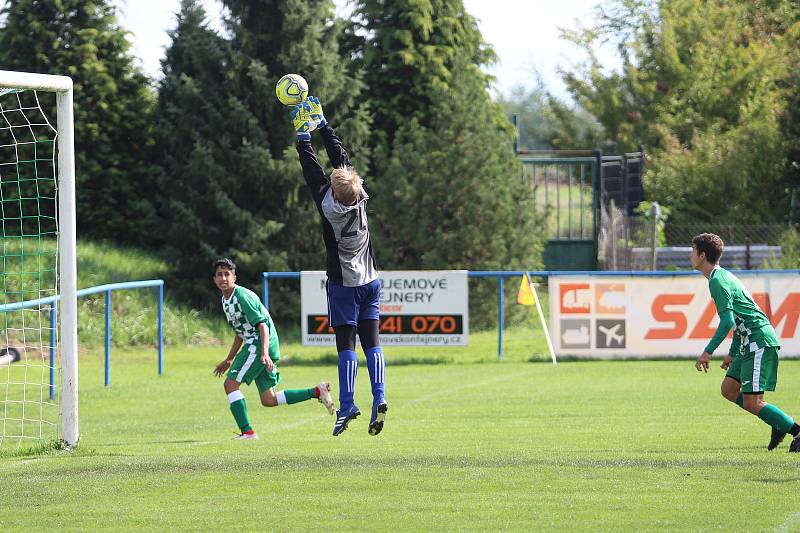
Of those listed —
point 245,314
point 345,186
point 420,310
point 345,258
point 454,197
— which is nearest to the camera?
point 345,186

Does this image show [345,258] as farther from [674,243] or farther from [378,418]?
[674,243]

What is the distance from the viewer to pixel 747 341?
10.6m

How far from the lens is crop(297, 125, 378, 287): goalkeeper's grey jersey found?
360 inches

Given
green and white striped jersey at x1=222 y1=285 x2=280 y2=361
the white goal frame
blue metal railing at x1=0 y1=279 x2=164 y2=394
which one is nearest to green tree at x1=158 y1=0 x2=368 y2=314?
blue metal railing at x1=0 y1=279 x2=164 y2=394

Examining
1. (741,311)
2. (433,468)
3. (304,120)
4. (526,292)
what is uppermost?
(304,120)

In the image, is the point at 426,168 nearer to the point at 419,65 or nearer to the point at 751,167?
the point at 419,65

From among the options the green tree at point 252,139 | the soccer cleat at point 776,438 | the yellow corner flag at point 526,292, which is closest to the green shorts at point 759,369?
the soccer cleat at point 776,438

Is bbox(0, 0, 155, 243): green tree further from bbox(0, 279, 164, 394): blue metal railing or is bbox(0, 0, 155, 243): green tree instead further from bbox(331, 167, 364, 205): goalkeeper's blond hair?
bbox(331, 167, 364, 205): goalkeeper's blond hair

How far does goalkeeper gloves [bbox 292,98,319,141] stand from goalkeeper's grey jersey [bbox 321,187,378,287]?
477mm

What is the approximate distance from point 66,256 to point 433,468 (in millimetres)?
4147

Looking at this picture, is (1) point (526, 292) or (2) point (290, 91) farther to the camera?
(1) point (526, 292)

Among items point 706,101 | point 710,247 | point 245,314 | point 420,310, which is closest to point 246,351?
point 245,314

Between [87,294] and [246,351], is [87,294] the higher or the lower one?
the higher one

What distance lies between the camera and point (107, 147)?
3419 cm
